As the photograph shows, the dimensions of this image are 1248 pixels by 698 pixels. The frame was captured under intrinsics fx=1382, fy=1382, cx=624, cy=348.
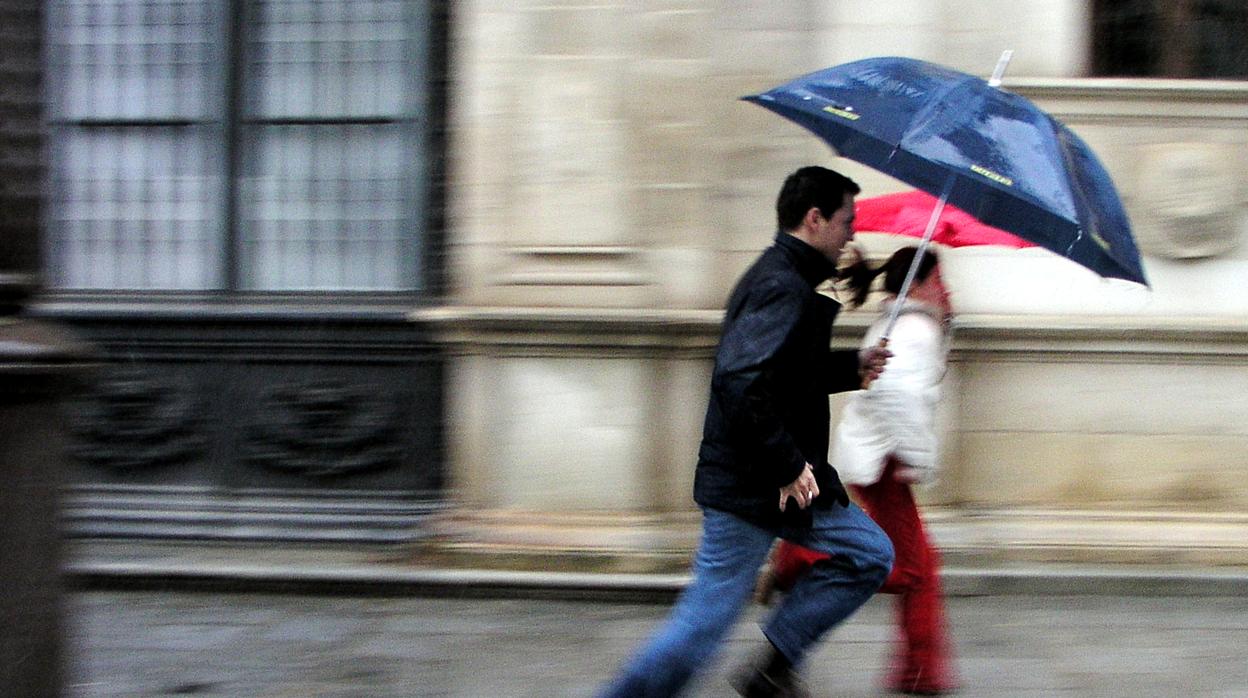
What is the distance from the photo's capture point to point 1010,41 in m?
6.48

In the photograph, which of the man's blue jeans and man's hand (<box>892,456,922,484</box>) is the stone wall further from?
the man's blue jeans

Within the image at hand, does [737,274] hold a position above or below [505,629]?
above

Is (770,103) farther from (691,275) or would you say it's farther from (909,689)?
(691,275)

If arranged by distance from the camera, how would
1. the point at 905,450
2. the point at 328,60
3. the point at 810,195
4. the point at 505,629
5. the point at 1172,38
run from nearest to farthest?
the point at 810,195
the point at 905,450
the point at 505,629
the point at 1172,38
the point at 328,60

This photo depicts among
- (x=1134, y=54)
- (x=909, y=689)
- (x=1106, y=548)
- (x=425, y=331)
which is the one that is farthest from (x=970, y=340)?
(x=425, y=331)

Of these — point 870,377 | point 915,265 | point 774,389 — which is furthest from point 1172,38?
point 774,389

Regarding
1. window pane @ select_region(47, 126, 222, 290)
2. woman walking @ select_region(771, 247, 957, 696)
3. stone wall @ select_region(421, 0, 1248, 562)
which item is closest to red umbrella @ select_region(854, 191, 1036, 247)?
woman walking @ select_region(771, 247, 957, 696)

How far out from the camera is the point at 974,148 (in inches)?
144

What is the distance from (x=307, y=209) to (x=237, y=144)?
0.50 meters

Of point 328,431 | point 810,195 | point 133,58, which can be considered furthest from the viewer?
point 133,58

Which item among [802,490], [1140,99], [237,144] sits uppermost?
[1140,99]

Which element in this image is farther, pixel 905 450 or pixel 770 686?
pixel 905 450

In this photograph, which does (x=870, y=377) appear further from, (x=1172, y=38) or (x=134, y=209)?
(x=134, y=209)

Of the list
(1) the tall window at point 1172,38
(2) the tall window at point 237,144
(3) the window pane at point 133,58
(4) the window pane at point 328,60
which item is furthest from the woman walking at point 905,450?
(3) the window pane at point 133,58
